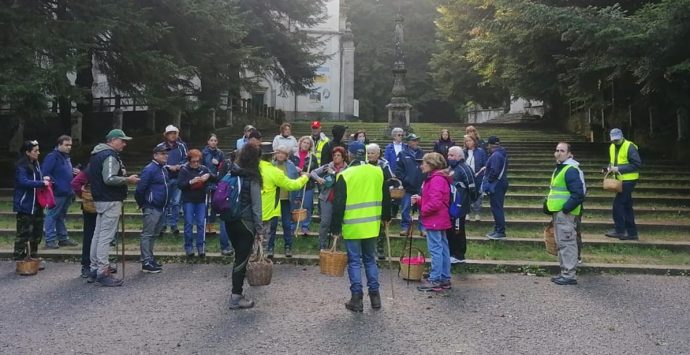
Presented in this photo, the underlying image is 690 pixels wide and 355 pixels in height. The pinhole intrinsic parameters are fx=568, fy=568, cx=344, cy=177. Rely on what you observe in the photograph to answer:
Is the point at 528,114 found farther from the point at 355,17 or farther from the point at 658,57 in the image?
the point at 658,57

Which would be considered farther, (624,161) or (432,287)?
(624,161)

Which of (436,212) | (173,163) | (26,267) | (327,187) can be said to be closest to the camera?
(436,212)

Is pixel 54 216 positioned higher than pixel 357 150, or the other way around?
pixel 357 150

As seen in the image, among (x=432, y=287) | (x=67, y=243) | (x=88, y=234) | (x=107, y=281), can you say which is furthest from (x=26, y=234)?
(x=432, y=287)

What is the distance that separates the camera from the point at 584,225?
35.2 feet

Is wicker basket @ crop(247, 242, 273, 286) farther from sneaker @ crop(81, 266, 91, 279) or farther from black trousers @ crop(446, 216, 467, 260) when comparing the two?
black trousers @ crop(446, 216, 467, 260)

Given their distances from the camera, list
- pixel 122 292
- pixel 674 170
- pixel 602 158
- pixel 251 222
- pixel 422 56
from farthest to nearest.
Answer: pixel 422 56
pixel 602 158
pixel 674 170
pixel 122 292
pixel 251 222

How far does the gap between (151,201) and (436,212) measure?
4.06 metres

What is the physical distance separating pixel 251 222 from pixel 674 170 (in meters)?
13.8

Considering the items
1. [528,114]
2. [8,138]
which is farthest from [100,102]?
[528,114]

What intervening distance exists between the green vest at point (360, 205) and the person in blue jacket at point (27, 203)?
4860 mm

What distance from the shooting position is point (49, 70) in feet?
43.2

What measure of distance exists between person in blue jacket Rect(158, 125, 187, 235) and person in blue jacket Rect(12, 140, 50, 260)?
6.73ft

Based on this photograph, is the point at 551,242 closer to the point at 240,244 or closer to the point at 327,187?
the point at 327,187
